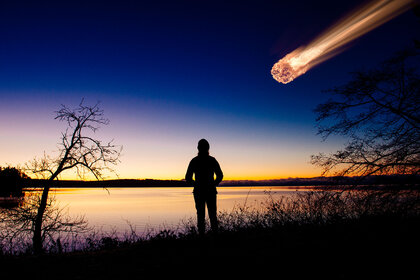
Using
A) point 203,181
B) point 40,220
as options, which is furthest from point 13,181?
point 203,181

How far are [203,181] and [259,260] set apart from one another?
2530 mm

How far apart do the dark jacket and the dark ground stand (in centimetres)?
135

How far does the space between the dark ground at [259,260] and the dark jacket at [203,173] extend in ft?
4.42

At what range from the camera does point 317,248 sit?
15.2 feet

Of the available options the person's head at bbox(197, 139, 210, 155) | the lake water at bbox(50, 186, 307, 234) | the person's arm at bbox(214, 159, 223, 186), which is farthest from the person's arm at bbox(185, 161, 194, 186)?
the lake water at bbox(50, 186, 307, 234)

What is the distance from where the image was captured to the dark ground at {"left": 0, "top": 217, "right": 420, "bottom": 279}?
364cm

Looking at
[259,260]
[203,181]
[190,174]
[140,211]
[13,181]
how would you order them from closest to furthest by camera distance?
[259,260], [203,181], [190,174], [13,181], [140,211]

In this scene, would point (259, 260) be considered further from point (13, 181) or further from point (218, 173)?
point (13, 181)

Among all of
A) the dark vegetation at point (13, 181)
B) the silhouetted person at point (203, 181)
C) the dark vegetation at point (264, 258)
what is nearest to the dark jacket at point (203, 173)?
the silhouetted person at point (203, 181)

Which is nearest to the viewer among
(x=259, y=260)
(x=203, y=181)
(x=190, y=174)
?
(x=259, y=260)

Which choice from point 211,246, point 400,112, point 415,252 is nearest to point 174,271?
point 211,246

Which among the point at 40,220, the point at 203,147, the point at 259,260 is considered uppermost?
the point at 203,147

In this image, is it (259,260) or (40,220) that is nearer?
(259,260)

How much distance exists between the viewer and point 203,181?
20.4 ft
